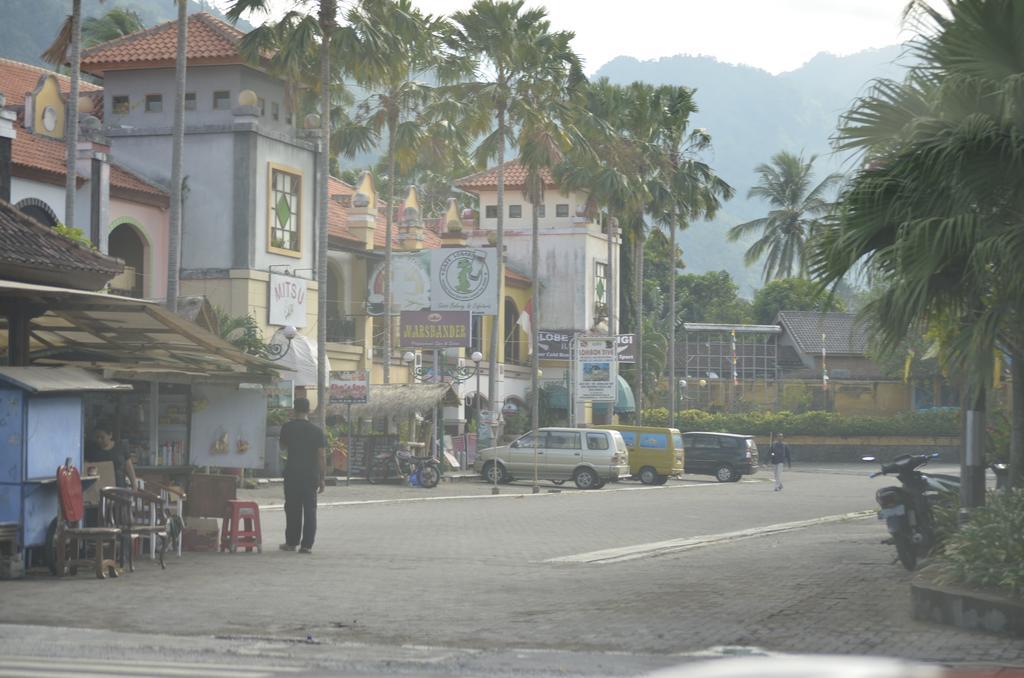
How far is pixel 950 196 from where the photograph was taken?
1209cm

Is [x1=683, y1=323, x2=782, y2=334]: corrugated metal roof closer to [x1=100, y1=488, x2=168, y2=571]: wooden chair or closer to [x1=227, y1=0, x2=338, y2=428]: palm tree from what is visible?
[x1=227, y1=0, x2=338, y2=428]: palm tree

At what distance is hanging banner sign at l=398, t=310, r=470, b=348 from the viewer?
1581 inches

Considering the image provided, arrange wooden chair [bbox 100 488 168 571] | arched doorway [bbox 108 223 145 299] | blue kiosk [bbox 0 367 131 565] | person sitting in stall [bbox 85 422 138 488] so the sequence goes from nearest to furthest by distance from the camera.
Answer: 1. blue kiosk [bbox 0 367 131 565]
2. wooden chair [bbox 100 488 168 571]
3. person sitting in stall [bbox 85 422 138 488]
4. arched doorway [bbox 108 223 145 299]

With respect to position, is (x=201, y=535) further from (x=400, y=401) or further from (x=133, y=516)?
(x=400, y=401)

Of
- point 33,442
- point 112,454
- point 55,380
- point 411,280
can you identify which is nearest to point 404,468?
point 411,280

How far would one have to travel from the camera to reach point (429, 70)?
49.5 m

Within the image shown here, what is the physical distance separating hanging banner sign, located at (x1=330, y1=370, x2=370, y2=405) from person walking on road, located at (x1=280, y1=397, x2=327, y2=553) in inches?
813

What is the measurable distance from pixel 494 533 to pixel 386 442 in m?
19.3

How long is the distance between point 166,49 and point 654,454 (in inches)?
792

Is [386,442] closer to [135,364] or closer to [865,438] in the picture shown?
[135,364]

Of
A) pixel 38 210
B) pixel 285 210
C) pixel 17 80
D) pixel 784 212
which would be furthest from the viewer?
pixel 784 212

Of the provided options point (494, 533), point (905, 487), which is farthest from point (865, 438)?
point (905, 487)

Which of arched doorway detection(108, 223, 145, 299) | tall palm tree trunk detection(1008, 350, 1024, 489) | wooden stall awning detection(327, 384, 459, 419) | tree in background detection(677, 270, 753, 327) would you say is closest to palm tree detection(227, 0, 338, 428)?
wooden stall awning detection(327, 384, 459, 419)

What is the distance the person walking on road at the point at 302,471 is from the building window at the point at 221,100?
26638 millimetres
